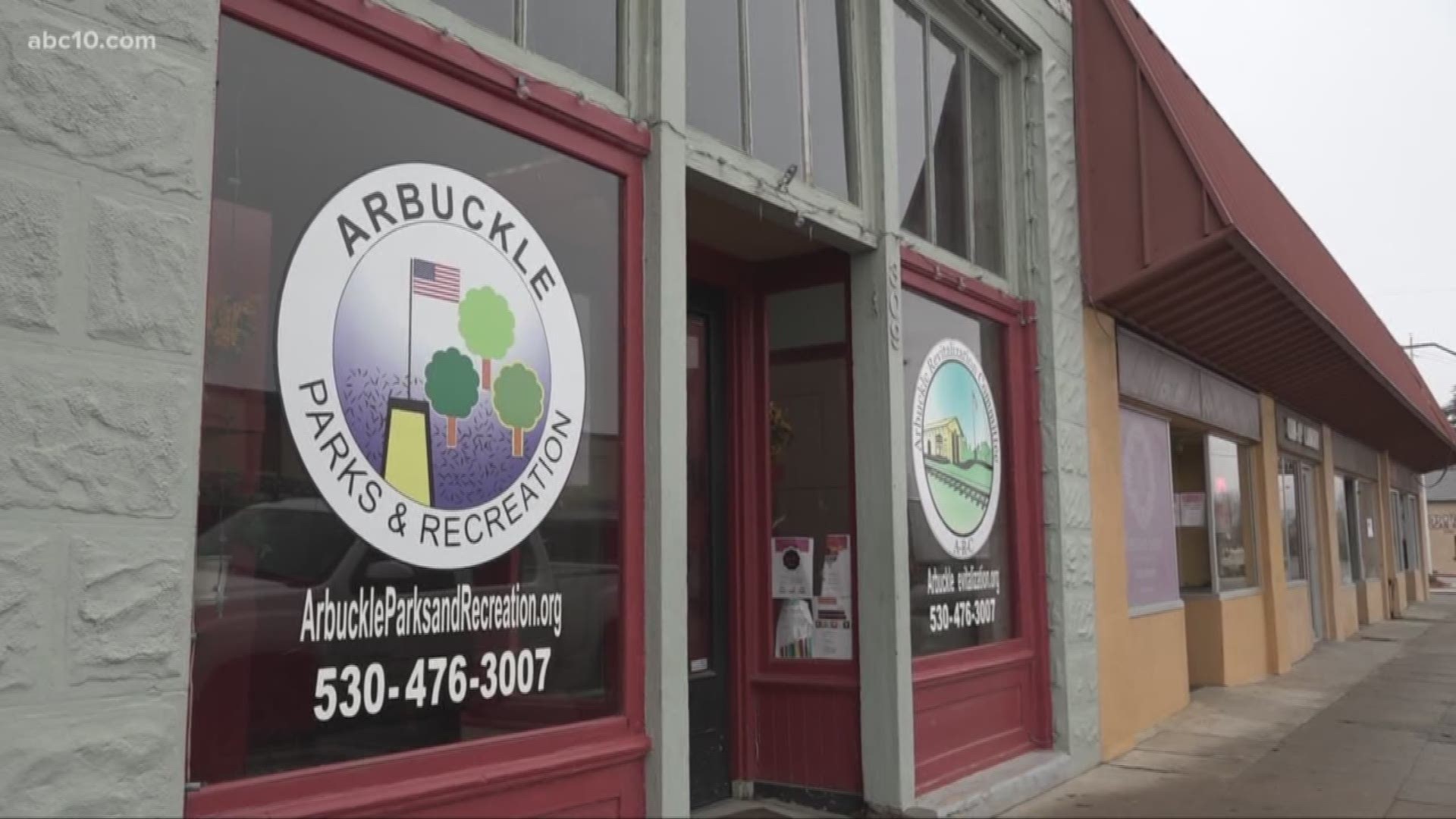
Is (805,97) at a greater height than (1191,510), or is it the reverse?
(805,97)

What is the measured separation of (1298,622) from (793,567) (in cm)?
1078

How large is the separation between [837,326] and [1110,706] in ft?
12.1

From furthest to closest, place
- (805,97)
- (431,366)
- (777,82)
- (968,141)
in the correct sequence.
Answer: (968,141) < (805,97) < (777,82) < (431,366)

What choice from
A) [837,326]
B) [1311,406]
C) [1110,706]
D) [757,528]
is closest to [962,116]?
[837,326]

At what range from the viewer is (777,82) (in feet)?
19.5

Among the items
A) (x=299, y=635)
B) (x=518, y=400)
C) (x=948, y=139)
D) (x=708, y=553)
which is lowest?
(x=299, y=635)

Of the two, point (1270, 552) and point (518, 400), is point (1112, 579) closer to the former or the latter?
point (1270, 552)

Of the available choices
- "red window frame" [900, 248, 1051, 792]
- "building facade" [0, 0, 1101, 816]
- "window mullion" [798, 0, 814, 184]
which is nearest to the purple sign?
"building facade" [0, 0, 1101, 816]

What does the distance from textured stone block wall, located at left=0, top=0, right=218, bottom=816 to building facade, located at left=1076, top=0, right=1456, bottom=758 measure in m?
6.58

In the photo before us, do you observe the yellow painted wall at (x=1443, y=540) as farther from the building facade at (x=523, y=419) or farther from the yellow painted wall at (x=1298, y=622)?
the building facade at (x=523, y=419)

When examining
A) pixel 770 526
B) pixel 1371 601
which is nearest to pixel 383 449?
pixel 770 526

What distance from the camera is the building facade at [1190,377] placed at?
827 cm

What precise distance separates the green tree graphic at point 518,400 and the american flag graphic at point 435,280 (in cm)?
33

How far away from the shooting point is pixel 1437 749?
8656 mm
